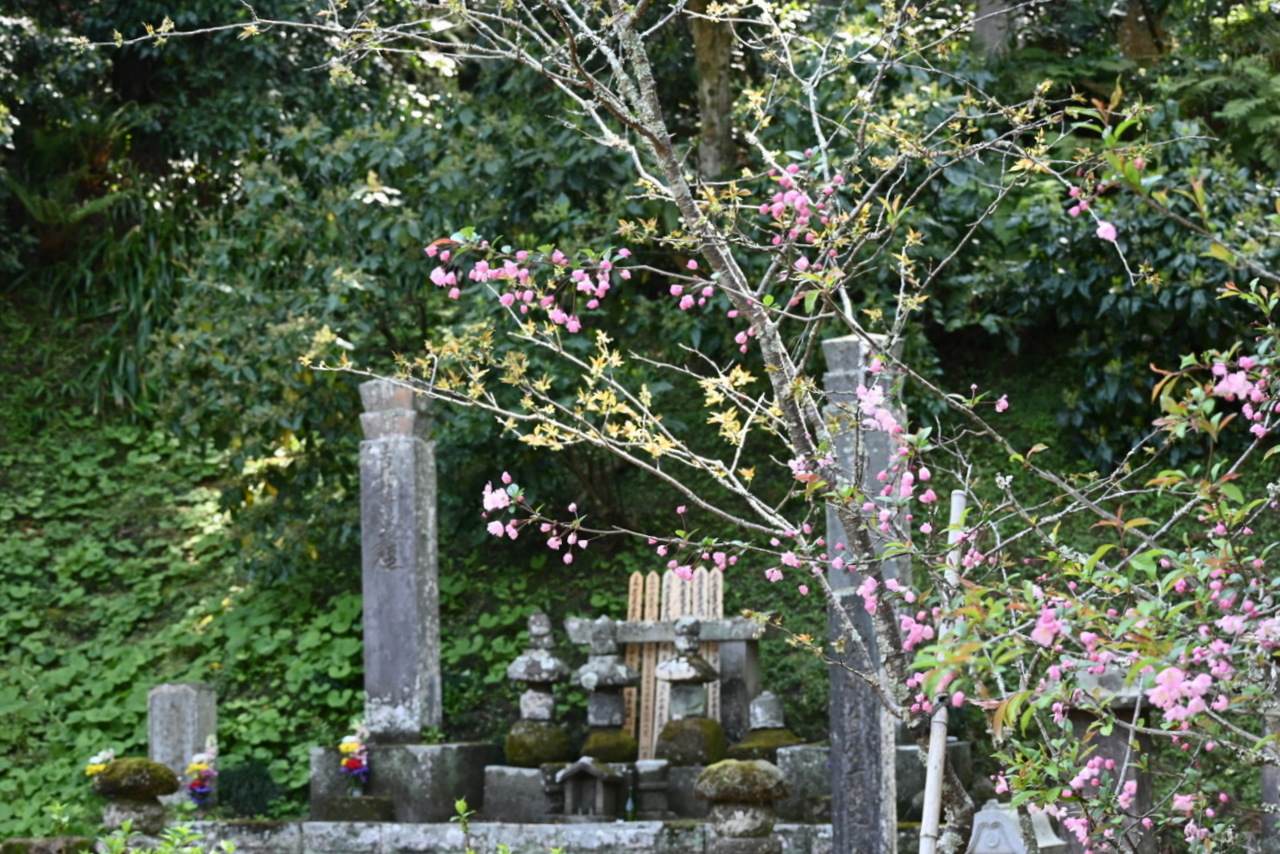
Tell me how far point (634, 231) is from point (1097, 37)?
A: 9525mm

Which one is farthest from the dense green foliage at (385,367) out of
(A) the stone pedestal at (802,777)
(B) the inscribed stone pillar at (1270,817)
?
(B) the inscribed stone pillar at (1270,817)

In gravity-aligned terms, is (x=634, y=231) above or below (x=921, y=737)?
above

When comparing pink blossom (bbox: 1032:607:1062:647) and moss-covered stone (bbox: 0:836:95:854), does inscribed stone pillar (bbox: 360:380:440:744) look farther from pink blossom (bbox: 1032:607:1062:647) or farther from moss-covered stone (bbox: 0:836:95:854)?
pink blossom (bbox: 1032:607:1062:647)

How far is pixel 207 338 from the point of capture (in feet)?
29.7

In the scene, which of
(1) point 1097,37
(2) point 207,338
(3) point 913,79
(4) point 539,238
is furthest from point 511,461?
(1) point 1097,37

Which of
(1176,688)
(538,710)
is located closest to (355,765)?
(538,710)

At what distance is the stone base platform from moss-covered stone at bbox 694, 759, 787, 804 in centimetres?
20

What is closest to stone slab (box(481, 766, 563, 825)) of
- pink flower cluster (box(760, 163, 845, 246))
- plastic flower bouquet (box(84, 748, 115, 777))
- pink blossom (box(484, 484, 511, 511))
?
plastic flower bouquet (box(84, 748, 115, 777))

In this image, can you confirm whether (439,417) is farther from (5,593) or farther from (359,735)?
(5,593)

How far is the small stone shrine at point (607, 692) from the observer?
7.11 metres

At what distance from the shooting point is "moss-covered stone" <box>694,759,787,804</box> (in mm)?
5758

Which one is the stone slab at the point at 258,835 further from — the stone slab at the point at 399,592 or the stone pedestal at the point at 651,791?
the stone pedestal at the point at 651,791

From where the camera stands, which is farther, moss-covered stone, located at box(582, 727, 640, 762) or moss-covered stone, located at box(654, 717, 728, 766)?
moss-covered stone, located at box(582, 727, 640, 762)

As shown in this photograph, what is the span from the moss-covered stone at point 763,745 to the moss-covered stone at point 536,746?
93cm
